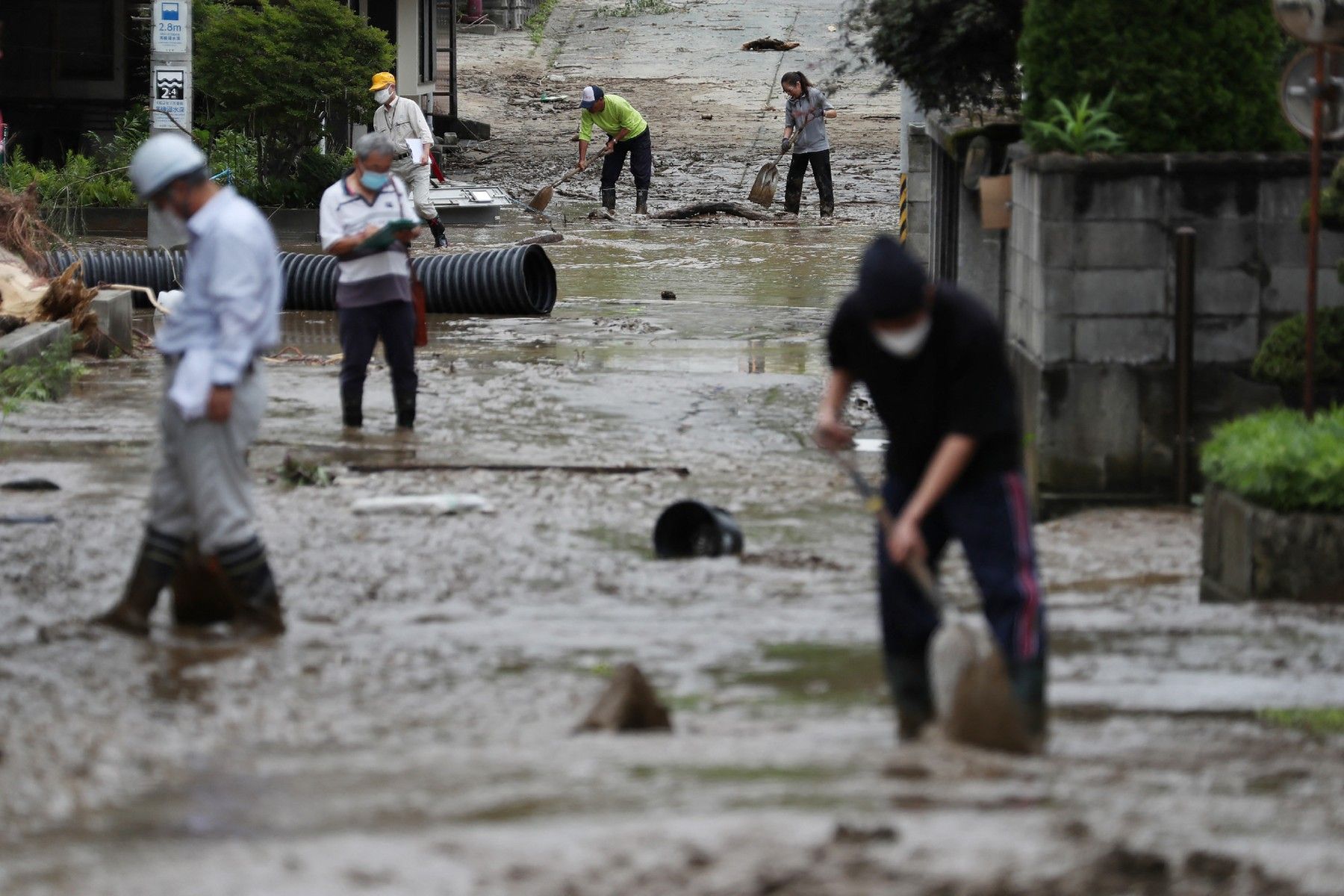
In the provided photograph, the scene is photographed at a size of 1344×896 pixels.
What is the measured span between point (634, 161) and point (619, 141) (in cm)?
34

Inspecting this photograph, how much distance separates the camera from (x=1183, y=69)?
8820 millimetres

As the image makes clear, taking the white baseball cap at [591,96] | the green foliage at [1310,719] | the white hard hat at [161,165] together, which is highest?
the white baseball cap at [591,96]

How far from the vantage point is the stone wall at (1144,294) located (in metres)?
8.62

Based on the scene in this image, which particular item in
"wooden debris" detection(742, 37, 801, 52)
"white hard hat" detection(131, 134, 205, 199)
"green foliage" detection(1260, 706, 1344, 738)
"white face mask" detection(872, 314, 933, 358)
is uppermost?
"wooden debris" detection(742, 37, 801, 52)

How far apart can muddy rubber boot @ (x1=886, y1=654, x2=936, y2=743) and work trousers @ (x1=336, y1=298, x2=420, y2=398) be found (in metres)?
5.64

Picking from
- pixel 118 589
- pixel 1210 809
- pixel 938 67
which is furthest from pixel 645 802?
pixel 938 67

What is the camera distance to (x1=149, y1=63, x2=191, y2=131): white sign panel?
17.2 metres

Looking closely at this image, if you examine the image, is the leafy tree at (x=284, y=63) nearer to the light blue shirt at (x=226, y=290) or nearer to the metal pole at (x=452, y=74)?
the metal pole at (x=452, y=74)

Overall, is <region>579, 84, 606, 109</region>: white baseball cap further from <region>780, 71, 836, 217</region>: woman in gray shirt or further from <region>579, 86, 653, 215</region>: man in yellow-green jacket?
<region>780, 71, 836, 217</region>: woman in gray shirt

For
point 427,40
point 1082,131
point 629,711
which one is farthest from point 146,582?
point 427,40

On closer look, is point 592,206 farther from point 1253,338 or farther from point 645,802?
point 645,802

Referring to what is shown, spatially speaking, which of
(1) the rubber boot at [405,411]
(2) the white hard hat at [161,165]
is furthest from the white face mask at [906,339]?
(1) the rubber boot at [405,411]

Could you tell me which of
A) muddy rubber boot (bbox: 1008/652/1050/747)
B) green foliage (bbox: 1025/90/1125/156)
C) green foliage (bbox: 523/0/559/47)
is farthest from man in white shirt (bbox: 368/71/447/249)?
green foliage (bbox: 523/0/559/47)

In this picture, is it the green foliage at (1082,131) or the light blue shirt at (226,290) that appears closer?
the light blue shirt at (226,290)
